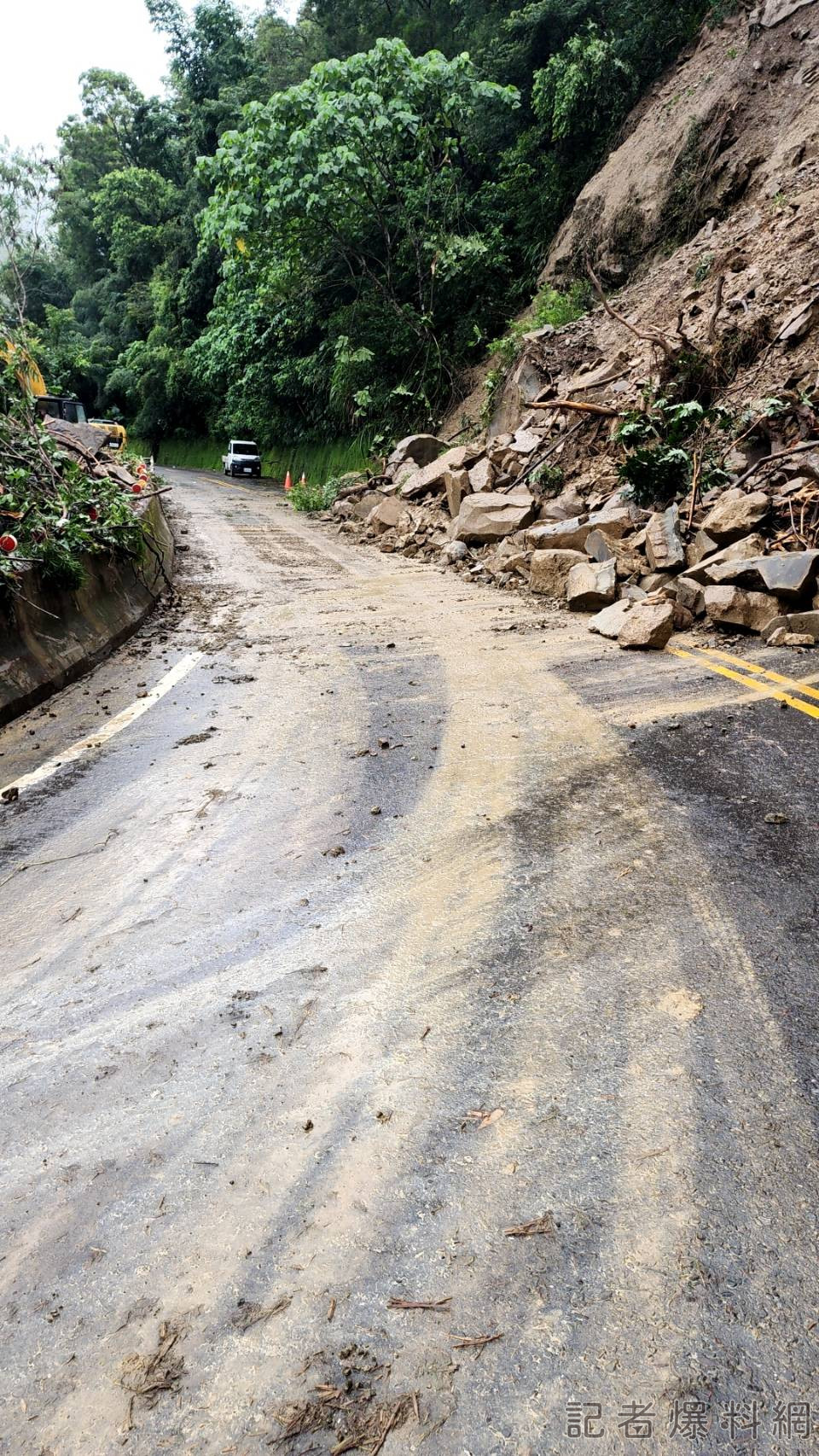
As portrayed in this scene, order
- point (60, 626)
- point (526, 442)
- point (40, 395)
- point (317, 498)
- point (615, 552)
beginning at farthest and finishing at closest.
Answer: point (317, 498), point (40, 395), point (526, 442), point (615, 552), point (60, 626)

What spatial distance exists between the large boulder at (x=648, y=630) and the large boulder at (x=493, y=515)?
569 cm

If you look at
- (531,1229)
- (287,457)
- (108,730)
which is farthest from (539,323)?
(531,1229)

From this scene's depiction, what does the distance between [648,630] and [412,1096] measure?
20.3ft

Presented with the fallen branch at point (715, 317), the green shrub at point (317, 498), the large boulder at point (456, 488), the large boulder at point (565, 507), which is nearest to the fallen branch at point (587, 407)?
the large boulder at point (565, 507)

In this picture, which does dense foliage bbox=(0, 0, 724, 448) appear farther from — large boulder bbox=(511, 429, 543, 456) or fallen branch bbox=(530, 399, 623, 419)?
fallen branch bbox=(530, 399, 623, 419)

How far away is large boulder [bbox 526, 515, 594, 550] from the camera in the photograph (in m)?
11.2

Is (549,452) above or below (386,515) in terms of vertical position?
above

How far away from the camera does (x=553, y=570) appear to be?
1081cm

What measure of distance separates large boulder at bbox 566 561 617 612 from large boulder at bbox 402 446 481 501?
7651mm

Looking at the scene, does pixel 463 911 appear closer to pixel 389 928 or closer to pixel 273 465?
pixel 389 928

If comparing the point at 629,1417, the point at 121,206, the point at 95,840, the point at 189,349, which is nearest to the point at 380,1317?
the point at 629,1417

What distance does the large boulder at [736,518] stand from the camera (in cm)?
936

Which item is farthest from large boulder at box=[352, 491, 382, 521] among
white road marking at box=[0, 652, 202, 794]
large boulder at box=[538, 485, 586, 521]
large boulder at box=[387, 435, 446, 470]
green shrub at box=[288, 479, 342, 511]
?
white road marking at box=[0, 652, 202, 794]

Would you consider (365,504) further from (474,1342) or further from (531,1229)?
(474,1342)
